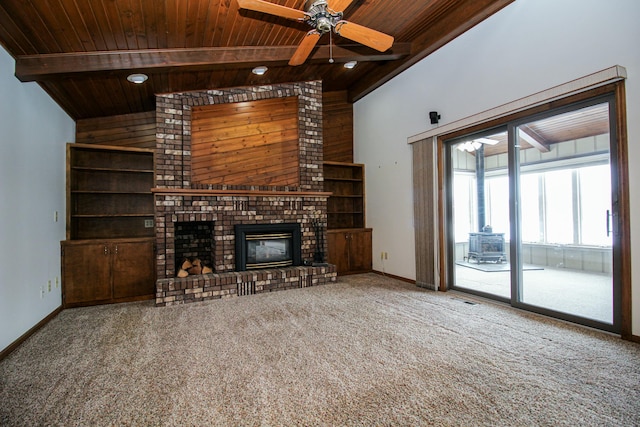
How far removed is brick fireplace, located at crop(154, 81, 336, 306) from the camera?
4.31 meters

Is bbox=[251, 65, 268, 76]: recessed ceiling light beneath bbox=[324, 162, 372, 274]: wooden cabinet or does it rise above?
above

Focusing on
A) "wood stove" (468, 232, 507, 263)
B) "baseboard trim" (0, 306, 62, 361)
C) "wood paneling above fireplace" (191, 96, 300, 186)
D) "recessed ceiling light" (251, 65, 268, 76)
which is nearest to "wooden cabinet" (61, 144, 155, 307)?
"baseboard trim" (0, 306, 62, 361)

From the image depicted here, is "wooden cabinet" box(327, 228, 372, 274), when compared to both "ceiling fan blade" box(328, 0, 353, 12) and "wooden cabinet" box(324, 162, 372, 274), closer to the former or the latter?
"wooden cabinet" box(324, 162, 372, 274)

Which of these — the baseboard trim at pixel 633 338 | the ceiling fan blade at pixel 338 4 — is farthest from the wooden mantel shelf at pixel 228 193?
the baseboard trim at pixel 633 338

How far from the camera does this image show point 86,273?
13.4 ft

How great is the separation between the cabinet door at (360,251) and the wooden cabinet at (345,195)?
1.10 feet

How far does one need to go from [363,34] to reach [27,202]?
3.68 m

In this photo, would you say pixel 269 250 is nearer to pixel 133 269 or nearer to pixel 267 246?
pixel 267 246

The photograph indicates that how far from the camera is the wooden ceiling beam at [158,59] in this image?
9.98 feet

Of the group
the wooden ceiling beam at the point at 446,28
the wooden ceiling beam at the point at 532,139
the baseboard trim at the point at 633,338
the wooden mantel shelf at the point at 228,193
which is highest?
the wooden ceiling beam at the point at 446,28

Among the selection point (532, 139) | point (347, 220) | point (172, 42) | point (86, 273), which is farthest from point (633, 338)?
point (86, 273)

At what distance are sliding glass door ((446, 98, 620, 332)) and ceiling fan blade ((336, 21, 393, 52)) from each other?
1.76 meters

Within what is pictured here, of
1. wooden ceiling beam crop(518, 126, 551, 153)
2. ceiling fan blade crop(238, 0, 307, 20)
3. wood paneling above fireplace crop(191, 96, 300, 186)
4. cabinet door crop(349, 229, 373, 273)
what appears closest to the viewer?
ceiling fan blade crop(238, 0, 307, 20)

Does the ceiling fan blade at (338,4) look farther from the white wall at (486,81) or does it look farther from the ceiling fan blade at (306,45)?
the white wall at (486,81)
